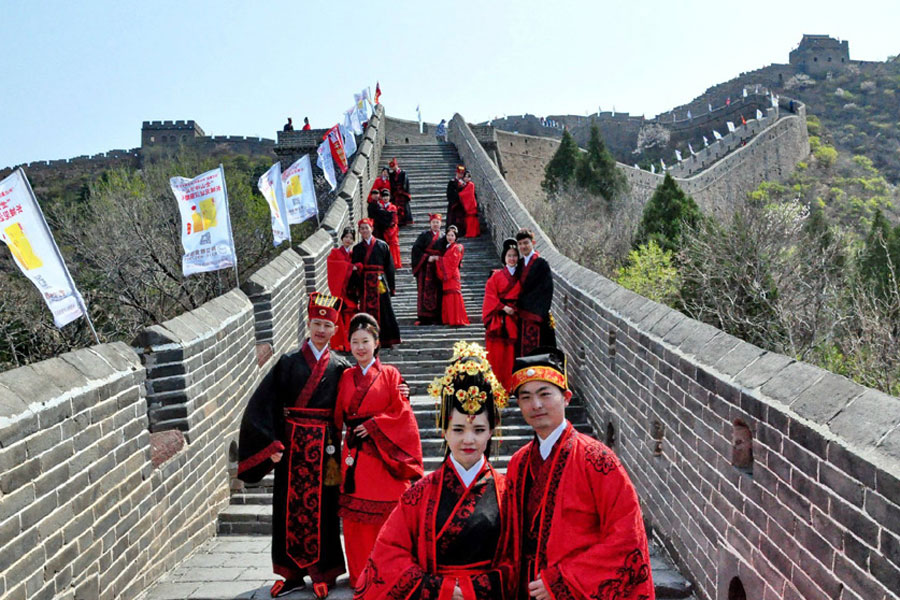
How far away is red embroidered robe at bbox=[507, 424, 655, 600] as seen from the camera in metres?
3.16

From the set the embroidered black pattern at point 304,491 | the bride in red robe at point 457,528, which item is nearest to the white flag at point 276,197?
the embroidered black pattern at point 304,491

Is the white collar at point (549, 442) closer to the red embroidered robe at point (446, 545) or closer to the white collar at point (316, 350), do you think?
the red embroidered robe at point (446, 545)

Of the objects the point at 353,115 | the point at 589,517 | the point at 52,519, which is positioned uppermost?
the point at 353,115

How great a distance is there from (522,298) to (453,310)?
2894 millimetres

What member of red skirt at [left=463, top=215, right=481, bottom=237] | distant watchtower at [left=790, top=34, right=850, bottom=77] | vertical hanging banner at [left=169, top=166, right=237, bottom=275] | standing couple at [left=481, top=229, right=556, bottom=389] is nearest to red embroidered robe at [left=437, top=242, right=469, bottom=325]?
standing couple at [left=481, top=229, right=556, bottom=389]

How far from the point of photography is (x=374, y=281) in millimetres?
10680

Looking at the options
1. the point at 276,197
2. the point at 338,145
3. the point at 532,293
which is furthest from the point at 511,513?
the point at 338,145

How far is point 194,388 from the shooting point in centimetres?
612

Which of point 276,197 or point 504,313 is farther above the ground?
point 276,197

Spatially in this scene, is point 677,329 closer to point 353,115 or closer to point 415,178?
point 415,178

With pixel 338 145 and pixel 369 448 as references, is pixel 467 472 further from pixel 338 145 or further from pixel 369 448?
pixel 338 145

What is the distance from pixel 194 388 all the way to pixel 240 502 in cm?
146

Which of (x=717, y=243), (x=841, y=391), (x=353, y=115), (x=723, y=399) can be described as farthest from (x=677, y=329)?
(x=353, y=115)

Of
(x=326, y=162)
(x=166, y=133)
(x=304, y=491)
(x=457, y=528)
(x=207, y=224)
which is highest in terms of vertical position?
(x=166, y=133)
